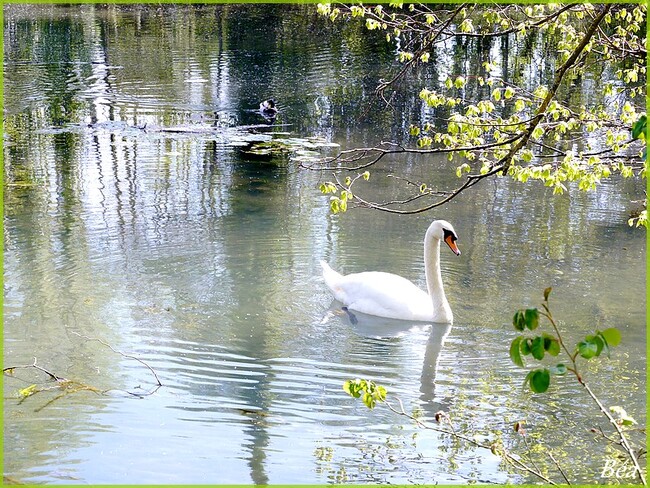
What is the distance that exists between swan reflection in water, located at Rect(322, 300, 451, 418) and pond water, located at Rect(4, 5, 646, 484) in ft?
0.09

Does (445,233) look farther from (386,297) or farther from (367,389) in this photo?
(367,389)

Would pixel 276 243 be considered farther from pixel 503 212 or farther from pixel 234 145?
pixel 234 145

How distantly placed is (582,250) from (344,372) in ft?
12.8

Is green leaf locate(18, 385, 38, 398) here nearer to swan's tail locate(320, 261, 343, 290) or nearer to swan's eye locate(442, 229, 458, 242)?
Answer: swan's tail locate(320, 261, 343, 290)

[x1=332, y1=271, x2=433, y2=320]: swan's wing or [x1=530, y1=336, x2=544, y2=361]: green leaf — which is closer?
[x1=530, y1=336, x2=544, y2=361]: green leaf

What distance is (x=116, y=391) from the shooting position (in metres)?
6.92

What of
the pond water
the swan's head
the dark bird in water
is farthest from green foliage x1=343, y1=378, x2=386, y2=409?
the dark bird in water

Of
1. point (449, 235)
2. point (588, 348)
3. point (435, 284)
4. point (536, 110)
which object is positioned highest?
point (536, 110)

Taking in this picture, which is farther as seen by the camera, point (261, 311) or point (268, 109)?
point (268, 109)

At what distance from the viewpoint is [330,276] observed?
9.20 metres

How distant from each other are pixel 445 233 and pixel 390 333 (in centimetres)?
105

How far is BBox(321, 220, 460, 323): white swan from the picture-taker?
338 inches

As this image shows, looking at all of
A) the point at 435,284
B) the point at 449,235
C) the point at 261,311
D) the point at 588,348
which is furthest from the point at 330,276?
the point at 588,348

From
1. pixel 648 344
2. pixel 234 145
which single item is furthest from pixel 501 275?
pixel 234 145
